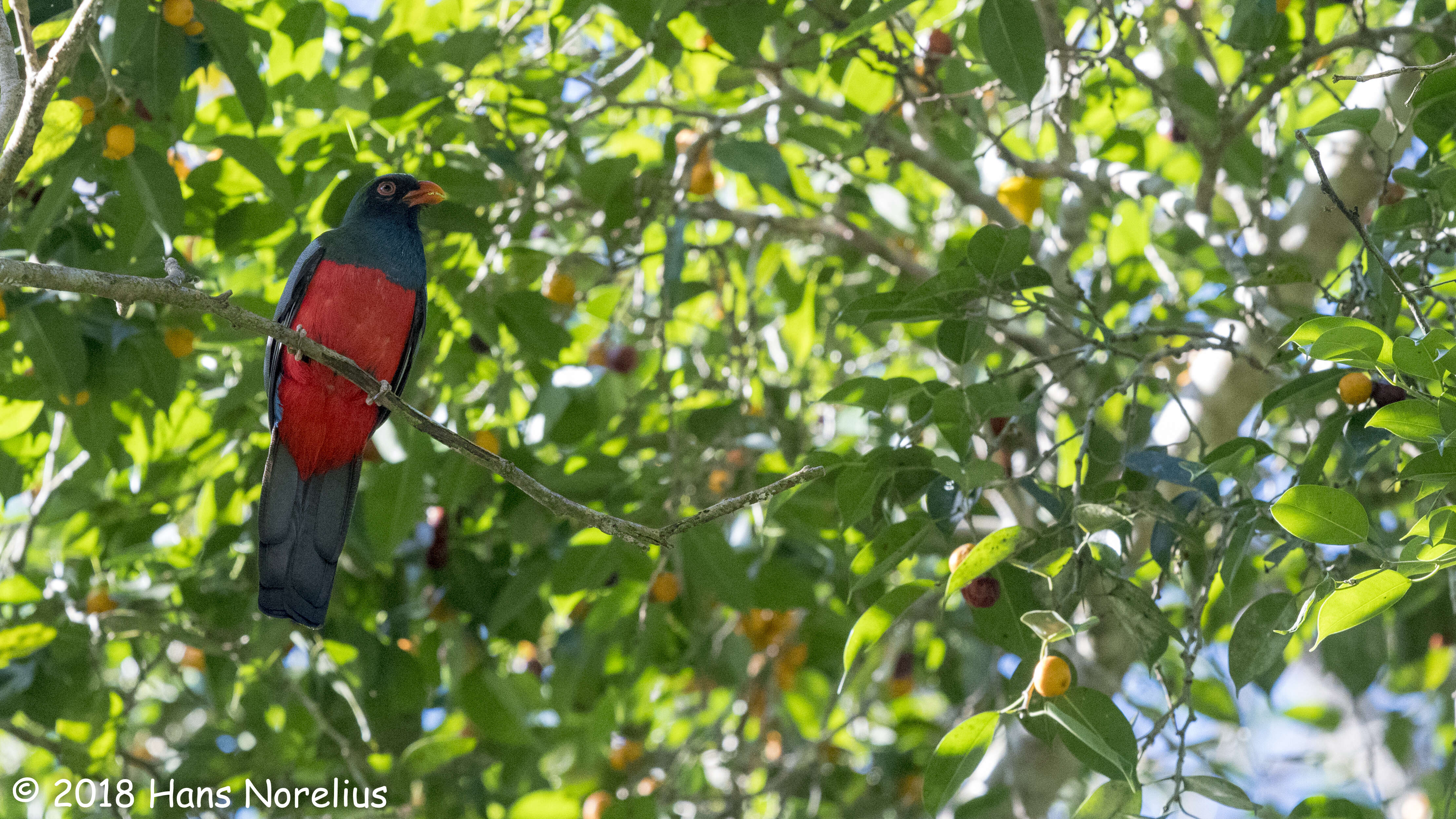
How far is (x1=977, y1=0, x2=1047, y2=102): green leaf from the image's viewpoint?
2922mm

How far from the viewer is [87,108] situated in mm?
3156

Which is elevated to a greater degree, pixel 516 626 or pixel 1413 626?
pixel 516 626

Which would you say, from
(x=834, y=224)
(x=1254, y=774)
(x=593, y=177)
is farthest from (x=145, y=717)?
(x=1254, y=774)

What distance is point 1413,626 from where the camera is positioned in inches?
180

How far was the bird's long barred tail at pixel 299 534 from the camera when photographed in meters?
2.96

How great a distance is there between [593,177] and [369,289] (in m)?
0.85

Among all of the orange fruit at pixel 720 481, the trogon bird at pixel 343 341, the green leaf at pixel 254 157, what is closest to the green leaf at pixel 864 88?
the orange fruit at pixel 720 481

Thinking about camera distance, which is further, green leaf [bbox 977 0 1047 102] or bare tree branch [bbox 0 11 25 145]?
green leaf [bbox 977 0 1047 102]

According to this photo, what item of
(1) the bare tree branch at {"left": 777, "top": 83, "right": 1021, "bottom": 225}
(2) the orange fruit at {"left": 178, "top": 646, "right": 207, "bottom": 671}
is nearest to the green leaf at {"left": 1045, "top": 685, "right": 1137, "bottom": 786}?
(1) the bare tree branch at {"left": 777, "top": 83, "right": 1021, "bottom": 225}

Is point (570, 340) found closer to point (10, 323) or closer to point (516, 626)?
point (516, 626)

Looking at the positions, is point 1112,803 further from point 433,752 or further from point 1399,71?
point 433,752

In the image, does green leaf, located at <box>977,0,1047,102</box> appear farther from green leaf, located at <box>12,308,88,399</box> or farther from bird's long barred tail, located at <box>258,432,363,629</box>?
green leaf, located at <box>12,308,88,399</box>

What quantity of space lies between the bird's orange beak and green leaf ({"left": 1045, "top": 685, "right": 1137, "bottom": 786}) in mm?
2259

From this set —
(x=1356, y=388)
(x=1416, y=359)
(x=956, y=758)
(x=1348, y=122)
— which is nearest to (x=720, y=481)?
(x=956, y=758)
